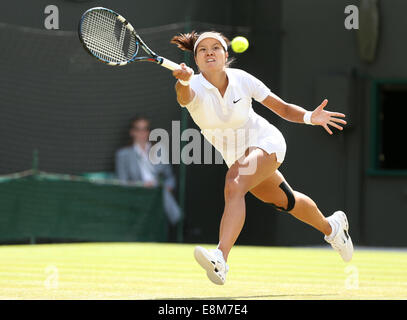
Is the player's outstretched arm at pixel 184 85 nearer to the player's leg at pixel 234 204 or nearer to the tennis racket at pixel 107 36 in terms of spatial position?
the tennis racket at pixel 107 36

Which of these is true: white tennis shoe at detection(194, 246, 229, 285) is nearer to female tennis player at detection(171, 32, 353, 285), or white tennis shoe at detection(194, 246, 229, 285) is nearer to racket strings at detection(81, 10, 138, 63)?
female tennis player at detection(171, 32, 353, 285)

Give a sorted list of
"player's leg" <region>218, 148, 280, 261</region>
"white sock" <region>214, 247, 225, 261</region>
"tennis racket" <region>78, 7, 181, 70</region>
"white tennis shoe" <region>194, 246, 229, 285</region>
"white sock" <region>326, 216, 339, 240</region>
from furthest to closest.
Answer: "white sock" <region>326, 216, 339, 240</region> → "tennis racket" <region>78, 7, 181, 70</region> → "player's leg" <region>218, 148, 280, 261</region> → "white sock" <region>214, 247, 225, 261</region> → "white tennis shoe" <region>194, 246, 229, 285</region>

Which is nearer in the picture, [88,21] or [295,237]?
[88,21]

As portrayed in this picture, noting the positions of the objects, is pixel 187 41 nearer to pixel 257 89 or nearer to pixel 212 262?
pixel 257 89

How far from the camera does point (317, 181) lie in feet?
42.0

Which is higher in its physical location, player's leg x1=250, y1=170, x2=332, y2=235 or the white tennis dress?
the white tennis dress

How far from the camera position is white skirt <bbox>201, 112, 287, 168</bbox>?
5.98 metres

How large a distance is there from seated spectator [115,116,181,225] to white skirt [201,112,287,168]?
6520mm

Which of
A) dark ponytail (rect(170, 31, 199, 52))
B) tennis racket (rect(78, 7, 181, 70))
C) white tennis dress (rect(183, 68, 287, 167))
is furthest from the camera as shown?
dark ponytail (rect(170, 31, 199, 52))

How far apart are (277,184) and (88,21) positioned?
5.57 ft

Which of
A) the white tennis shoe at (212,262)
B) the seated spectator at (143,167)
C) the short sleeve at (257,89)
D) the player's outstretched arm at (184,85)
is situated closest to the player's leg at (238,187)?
the white tennis shoe at (212,262)

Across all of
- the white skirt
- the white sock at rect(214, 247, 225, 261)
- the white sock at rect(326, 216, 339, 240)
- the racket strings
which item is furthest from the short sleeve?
the white sock at rect(214, 247, 225, 261)
